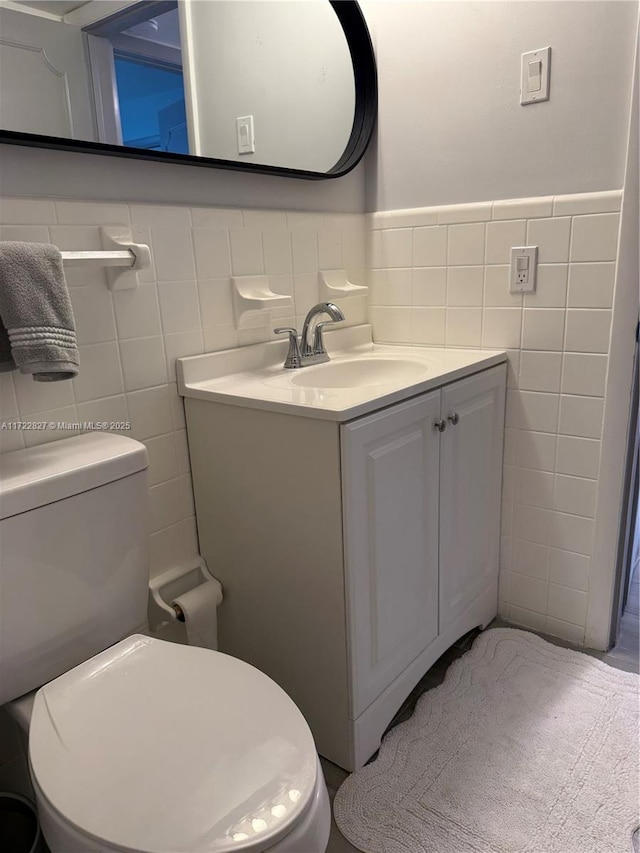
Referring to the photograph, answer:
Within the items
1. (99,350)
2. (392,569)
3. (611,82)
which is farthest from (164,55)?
(392,569)

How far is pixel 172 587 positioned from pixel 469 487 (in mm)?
795

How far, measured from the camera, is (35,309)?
0.97 metres

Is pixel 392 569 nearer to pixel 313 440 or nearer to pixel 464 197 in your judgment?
pixel 313 440

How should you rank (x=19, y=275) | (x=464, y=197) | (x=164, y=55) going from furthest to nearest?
(x=464, y=197) < (x=164, y=55) < (x=19, y=275)

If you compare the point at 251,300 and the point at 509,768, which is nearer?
the point at 509,768

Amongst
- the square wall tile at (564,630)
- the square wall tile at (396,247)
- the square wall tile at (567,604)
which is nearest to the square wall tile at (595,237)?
the square wall tile at (396,247)

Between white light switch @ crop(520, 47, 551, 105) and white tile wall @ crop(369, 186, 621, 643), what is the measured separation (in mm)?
242

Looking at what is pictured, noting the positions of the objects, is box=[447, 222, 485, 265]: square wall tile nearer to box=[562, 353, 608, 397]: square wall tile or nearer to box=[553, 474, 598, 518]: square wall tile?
box=[562, 353, 608, 397]: square wall tile

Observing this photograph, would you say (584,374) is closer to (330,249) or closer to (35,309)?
(330,249)

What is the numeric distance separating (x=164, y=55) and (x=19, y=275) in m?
0.68

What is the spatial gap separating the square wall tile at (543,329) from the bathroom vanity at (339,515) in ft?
0.35

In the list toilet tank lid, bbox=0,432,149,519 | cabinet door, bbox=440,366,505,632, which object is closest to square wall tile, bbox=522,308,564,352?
cabinet door, bbox=440,366,505,632

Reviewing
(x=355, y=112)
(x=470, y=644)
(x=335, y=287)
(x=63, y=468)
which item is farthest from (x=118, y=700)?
(x=355, y=112)

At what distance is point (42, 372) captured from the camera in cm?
100
